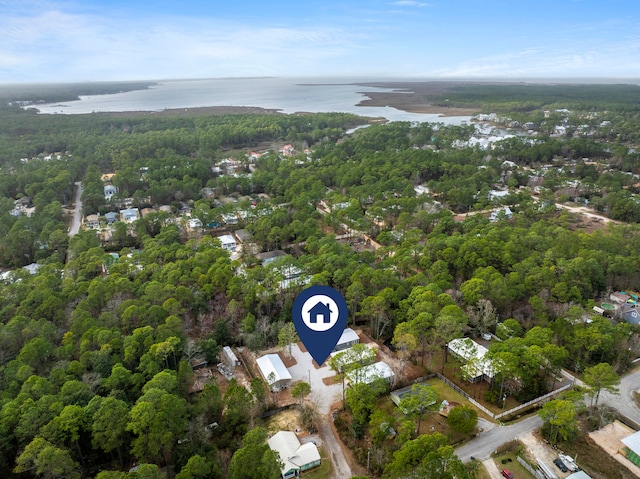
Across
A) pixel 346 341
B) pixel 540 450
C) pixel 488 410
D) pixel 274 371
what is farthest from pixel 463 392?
pixel 274 371

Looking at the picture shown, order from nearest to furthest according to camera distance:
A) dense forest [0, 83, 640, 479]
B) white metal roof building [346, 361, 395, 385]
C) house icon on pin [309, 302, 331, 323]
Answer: dense forest [0, 83, 640, 479] → house icon on pin [309, 302, 331, 323] → white metal roof building [346, 361, 395, 385]

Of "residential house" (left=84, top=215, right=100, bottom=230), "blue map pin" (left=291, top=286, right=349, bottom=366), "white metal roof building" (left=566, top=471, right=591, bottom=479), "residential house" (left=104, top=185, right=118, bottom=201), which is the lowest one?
"residential house" (left=84, top=215, right=100, bottom=230)

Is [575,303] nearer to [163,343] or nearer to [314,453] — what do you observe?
[314,453]

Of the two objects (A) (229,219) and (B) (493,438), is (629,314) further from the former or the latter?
(A) (229,219)

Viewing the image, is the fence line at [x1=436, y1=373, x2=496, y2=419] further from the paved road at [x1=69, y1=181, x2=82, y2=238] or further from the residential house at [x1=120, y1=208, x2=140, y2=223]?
the paved road at [x1=69, y1=181, x2=82, y2=238]

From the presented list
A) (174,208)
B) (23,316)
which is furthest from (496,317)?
(174,208)

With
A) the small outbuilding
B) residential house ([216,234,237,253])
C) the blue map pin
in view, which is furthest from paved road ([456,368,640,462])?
residential house ([216,234,237,253])

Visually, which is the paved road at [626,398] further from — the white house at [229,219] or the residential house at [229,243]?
the white house at [229,219]
